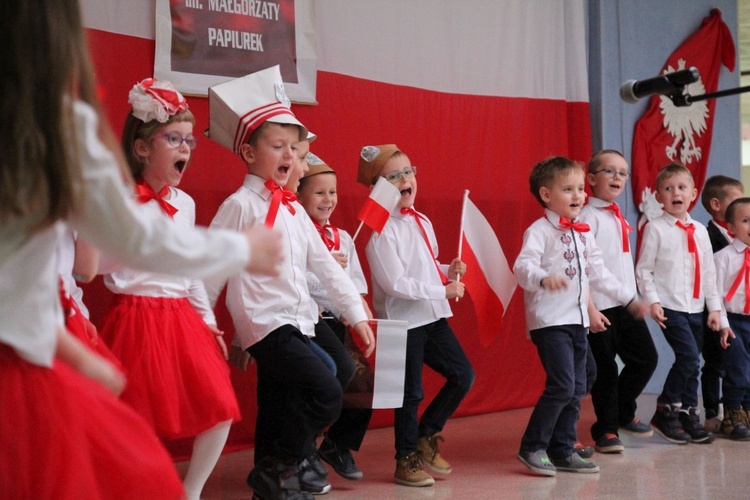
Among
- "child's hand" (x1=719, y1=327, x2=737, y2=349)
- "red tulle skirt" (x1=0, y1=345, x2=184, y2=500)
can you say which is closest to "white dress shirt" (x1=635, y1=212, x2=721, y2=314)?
"child's hand" (x1=719, y1=327, x2=737, y2=349)

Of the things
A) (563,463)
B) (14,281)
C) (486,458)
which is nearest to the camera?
(14,281)

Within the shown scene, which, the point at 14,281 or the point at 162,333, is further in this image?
the point at 162,333

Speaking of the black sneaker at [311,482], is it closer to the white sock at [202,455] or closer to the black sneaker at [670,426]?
the white sock at [202,455]

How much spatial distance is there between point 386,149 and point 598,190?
50.2 inches

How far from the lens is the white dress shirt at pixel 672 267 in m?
4.96

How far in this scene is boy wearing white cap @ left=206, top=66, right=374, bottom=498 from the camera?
10.7 ft

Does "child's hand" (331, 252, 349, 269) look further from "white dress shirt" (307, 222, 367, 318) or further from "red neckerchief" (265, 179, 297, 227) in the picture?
"red neckerchief" (265, 179, 297, 227)

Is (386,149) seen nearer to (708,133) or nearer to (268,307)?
(268,307)

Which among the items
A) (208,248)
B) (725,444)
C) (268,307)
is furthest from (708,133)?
(208,248)

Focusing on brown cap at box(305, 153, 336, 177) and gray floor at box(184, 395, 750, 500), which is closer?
gray floor at box(184, 395, 750, 500)

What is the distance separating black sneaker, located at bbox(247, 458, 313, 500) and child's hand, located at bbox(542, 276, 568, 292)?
4.52ft

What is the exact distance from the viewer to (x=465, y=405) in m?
5.71

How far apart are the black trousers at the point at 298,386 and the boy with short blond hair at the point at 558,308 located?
1.20 metres

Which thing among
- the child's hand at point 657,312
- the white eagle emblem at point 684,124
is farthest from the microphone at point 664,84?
the white eagle emblem at point 684,124
